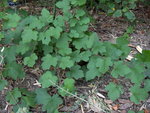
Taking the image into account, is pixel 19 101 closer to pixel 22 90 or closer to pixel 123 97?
pixel 22 90

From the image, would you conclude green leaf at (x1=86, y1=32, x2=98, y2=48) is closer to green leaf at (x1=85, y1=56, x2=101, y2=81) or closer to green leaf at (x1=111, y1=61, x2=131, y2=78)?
green leaf at (x1=85, y1=56, x2=101, y2=81)

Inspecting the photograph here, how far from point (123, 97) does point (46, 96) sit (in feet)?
2.09

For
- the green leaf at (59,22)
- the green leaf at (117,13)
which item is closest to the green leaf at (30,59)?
the green leaf at (59,22)

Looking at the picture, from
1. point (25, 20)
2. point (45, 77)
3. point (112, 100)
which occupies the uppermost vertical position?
point (25, 20)

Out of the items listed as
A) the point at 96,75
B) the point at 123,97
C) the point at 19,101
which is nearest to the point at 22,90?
the point at 19,101

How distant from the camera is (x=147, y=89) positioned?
254cm

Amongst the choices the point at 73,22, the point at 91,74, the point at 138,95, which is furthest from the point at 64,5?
the point at 138,95

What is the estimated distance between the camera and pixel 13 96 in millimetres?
2510

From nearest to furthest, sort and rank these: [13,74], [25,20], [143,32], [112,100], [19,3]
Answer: [112,100] → [13,74] → [25,20] → [143,32] → [19,3]

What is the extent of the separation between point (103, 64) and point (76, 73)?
23cm

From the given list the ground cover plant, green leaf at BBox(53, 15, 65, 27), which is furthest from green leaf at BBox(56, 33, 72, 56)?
green leaf at BBox(53, 15, 65, 27)

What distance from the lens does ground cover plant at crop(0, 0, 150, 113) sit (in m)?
2.45

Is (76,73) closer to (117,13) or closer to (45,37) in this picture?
(45,37)

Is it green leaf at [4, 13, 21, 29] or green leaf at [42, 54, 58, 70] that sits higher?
green leaf at [4, 13, 21, 29]
